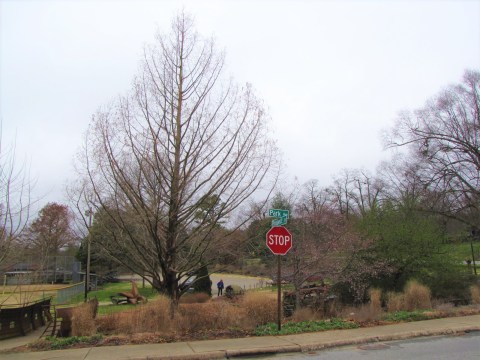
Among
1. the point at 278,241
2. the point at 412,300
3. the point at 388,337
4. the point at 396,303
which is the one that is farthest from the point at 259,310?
the point at 412,300

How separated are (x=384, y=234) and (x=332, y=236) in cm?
354

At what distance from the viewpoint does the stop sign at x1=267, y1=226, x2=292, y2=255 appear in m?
11.5

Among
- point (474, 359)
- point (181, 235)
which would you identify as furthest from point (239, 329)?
point (474, 359)

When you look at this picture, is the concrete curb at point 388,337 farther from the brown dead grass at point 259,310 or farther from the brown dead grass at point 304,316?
the brown dead grass at point 304,316

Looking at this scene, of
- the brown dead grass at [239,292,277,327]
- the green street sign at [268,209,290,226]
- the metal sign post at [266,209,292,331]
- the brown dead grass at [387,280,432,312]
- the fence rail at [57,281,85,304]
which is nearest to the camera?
the metal sign post at [266,209,292,331]

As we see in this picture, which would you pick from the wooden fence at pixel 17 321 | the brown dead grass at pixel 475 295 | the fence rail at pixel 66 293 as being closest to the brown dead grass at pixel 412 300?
the brown dead grass at pixel 475 295

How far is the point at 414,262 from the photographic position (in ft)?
70.3

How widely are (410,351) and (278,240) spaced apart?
4.17 meters

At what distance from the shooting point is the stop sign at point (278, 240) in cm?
1154

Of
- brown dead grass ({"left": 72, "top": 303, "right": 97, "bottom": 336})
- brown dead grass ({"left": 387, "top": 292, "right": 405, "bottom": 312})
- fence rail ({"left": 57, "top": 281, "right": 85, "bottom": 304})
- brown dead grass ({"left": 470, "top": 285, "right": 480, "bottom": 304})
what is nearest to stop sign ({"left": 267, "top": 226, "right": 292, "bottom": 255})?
brown dead grass ({"left": 72, "top": 303, "right": 97, "bottom": 336})

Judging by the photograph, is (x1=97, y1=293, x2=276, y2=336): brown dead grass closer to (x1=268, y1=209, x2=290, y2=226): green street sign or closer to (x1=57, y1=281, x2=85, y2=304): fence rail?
(x1=268, y1=209, x2=290, y2=226): green street sign

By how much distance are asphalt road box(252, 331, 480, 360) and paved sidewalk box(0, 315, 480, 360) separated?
12.6 inches

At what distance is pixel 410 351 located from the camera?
9.07 m

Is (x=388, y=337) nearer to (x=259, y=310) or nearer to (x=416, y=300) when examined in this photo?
(x=259, y=310)
